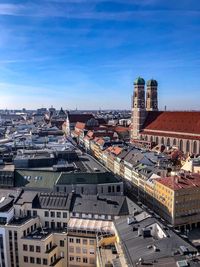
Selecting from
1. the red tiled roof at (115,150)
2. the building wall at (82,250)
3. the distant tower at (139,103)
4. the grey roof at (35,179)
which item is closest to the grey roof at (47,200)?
the building wall at (82,250)

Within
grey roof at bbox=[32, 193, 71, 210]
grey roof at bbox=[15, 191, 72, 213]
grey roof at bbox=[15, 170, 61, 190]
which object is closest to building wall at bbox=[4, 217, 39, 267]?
grey roof at bbox=[15, 191, 72, 213]

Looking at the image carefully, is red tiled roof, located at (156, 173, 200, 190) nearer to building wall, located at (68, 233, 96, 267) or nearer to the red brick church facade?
building wall, located at (68, 233, 96, 267)

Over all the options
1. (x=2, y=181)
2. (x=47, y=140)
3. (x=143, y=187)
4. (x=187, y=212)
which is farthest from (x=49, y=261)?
(x=47, y=140)

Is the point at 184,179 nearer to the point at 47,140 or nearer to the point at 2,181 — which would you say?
the point at 2,181

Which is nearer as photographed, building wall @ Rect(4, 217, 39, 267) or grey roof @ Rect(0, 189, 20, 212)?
building wall @ Rect(4, 217, 39, 267)

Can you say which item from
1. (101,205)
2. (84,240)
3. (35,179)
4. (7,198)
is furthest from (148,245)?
(35,179)

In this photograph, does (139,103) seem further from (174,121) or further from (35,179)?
(35,179)
